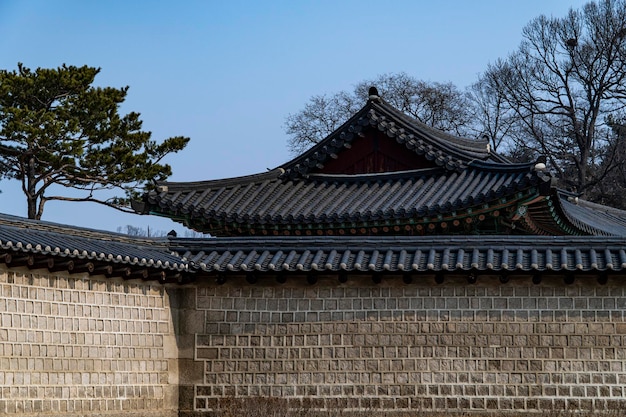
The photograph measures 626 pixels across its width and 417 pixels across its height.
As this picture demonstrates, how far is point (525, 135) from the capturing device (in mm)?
45844

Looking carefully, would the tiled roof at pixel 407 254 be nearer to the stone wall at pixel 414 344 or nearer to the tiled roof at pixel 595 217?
the stone wall at pixel 414 344

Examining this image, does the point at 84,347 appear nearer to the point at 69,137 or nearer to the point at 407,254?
the point at 407,254

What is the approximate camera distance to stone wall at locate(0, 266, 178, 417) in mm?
14039

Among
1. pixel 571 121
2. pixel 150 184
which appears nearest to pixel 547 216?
pixel 150 184

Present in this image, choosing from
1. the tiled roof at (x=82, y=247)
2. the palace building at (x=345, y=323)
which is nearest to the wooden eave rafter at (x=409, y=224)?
the palace building at (x=345, y=323)

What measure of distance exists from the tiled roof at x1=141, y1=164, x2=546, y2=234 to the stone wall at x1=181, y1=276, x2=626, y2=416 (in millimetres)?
2771

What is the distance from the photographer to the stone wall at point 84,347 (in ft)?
46.1

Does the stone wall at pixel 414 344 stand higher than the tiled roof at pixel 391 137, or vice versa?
the tiled roof at pixel 391 137

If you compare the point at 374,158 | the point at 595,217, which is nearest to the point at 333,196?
the point at 374,158

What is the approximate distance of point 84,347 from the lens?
15133 mm

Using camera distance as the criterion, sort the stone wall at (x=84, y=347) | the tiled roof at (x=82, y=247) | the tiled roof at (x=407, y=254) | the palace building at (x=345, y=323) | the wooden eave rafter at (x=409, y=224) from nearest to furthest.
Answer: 1. the tiled roof at (x=82, y=247)
2. the stone wall at (x=84, y=347)
3. the palace building at (x=345, y=323)
4. the tiled roof at (x=407, y=254)
5. the wooden eave rafter at (x=409, y=224)

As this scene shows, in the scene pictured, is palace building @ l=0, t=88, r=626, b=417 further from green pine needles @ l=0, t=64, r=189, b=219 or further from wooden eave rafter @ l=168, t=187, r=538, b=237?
green pine needles @ l=0, t=64, r=189, b=219

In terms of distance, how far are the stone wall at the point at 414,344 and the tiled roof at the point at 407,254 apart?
42cm

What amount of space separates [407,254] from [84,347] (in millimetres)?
4837
